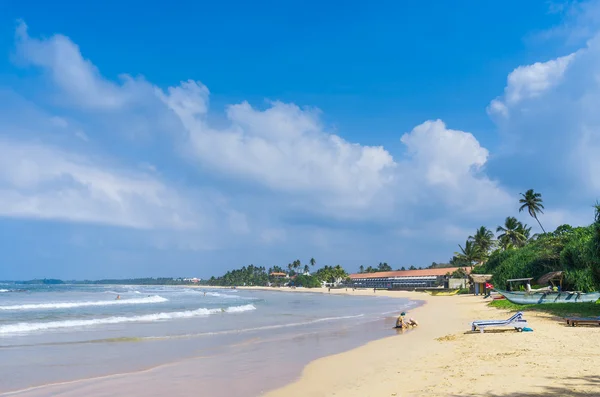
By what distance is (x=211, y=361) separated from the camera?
45.0ft

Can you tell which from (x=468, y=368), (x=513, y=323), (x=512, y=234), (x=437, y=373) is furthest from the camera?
(x=512, y=234)

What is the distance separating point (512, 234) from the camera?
229ft

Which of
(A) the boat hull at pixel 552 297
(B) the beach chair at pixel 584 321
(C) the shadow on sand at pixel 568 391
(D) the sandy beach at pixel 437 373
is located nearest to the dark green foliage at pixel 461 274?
(A) the boat hull at pixel 552 297

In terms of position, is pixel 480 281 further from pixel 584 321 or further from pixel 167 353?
pixel 167 353

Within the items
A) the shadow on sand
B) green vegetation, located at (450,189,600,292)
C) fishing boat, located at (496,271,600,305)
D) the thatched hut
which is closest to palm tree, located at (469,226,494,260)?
green vegetation, located at (450,189,600,292)

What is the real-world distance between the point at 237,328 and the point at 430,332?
9.70m

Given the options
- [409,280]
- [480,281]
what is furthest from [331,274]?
[480,281]

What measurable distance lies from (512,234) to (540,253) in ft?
89.7

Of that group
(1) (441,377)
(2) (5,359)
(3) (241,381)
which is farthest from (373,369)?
(2) (5,359)

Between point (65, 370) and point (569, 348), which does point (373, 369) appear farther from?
point (65, 370)

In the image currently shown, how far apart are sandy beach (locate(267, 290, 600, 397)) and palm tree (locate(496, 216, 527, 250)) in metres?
56.7

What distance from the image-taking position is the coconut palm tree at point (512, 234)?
6931cm

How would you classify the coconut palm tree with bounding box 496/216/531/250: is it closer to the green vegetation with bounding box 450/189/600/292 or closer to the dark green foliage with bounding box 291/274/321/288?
the green vegetation with bounding box 450/189/600/292

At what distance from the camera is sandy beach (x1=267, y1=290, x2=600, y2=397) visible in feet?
27.8
